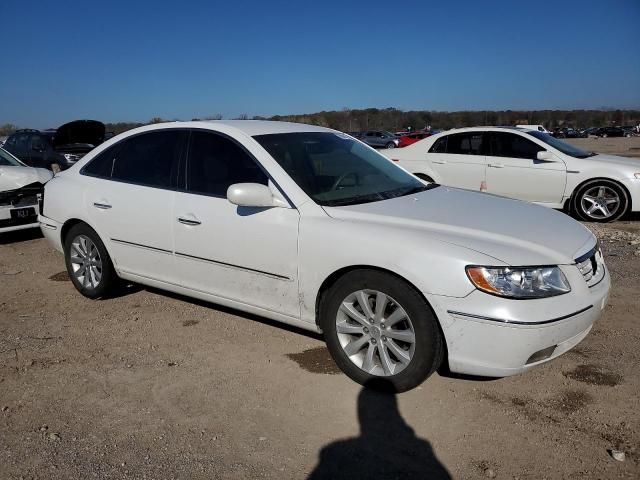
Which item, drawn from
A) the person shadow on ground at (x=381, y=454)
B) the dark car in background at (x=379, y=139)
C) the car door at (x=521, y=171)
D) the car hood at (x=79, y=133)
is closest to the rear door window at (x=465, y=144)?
the car door at (x=521, y=171)

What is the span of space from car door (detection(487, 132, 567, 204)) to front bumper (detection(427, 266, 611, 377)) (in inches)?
231

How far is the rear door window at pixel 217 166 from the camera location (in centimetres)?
388

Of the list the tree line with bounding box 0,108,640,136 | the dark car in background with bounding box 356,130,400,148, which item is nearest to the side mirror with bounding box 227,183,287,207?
the dark car in background with bounding box 356,130,400,148

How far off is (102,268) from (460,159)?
6.27 metres

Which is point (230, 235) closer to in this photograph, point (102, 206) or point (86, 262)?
point (102, 206)

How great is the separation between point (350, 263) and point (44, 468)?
1.88 meters

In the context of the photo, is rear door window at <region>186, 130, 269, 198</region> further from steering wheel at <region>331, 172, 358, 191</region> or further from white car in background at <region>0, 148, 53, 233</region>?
white car in background at <region>0, 148, 53, 233</region>

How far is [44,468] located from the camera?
2650 millimetres

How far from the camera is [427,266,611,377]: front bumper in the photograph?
2855 mm

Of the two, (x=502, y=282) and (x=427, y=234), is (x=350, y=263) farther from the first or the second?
(x=502, y=282)

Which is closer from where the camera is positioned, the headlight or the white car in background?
the headlight

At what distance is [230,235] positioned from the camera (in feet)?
12.4

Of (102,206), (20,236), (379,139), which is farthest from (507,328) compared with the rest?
(379,139)

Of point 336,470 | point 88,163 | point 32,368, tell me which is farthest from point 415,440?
point 88,163
